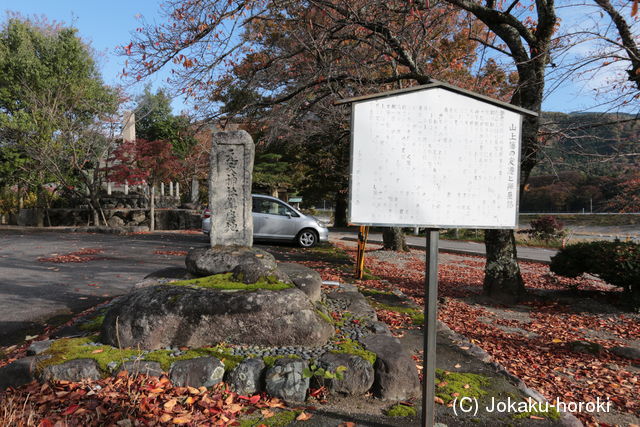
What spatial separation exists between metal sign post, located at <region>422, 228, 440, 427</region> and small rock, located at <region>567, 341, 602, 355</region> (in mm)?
3507

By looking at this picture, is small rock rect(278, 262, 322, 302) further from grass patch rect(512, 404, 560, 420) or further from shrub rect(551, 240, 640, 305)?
shrub rect(551, 240, 640, 305)

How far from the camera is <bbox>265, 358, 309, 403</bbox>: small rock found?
316 centimetres

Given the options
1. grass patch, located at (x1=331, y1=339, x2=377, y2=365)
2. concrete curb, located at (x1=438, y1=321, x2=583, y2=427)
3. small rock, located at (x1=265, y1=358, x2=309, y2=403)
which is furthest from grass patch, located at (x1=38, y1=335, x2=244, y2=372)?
concrete curb, located at (x1=438, y1=321, x2=583, y2=427)

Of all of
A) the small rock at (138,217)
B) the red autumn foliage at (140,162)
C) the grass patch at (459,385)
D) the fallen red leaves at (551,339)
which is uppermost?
the red autumn foliage at (140,162)

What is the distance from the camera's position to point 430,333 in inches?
103

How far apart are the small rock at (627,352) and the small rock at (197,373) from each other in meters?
4.87

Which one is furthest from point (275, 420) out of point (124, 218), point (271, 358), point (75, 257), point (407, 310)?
point (124, 218)

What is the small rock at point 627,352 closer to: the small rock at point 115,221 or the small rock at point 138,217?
the small rock at point 115,221

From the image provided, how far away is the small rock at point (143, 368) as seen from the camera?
3189mm

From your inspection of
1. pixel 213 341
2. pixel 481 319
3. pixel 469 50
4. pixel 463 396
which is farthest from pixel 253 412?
pixel 469 50

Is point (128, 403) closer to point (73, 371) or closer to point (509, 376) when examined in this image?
point (73, 371)

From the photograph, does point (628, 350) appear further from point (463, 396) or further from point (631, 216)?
point (631, 216)

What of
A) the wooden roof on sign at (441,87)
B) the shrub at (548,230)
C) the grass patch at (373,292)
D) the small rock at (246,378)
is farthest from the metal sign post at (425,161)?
the shrub at (548,230)

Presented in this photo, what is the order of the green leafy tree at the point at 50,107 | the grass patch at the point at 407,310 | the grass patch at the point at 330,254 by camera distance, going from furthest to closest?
the green leafy tree at the point at 50,107 < the grass patch at the point at 330,254 < the grass patch at the point at 407,310
